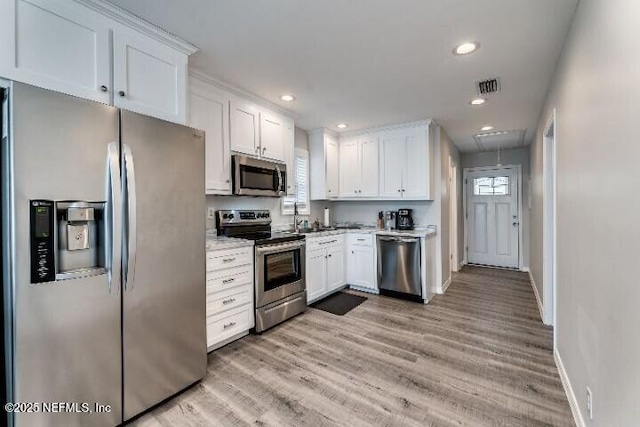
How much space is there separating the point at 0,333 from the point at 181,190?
1064 mm

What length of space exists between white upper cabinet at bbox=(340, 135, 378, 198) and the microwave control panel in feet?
12.6

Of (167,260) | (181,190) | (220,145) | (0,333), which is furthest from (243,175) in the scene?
(0,333)

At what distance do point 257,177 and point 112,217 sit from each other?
5.88ft

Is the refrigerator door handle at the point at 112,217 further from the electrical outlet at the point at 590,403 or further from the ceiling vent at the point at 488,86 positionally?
the ceiling vent at the point at 488,86

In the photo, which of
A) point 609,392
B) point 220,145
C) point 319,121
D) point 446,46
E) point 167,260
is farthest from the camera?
point 319,121

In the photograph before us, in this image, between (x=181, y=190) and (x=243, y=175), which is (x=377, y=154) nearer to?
(x=243, y=175)

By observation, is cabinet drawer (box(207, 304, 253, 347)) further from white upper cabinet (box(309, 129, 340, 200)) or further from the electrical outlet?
the electrical outlet

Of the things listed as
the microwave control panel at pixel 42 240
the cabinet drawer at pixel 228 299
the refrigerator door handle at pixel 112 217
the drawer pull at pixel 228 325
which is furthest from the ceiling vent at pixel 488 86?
the microwave control panel at pixel 42 240

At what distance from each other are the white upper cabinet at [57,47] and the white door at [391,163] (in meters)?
3.50

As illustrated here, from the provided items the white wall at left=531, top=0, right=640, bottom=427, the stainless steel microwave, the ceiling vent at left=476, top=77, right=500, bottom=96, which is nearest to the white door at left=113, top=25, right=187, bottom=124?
the stainless steel microwave

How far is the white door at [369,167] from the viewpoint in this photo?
180 inches

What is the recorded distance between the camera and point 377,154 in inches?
179

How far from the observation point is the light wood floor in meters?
1.81

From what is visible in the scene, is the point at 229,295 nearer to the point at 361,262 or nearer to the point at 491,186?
the point at 361,262
